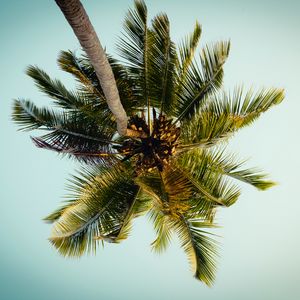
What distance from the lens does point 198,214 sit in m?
8.13

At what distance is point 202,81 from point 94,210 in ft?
12.1

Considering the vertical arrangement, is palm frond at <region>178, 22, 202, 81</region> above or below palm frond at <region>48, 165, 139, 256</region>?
above

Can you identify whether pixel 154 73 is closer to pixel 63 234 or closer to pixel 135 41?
Result: pixel 135 41

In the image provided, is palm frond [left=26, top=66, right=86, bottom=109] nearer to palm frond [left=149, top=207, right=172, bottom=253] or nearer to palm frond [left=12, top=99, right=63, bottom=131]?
palm frond [left=12, top=99, right=63, bottom=131]

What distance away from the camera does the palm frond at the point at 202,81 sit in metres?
8.21

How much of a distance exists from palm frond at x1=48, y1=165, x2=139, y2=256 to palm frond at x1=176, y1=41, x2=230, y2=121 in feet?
6.60

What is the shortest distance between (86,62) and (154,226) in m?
4.23

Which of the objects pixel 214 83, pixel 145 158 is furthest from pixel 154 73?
pixel 145 158

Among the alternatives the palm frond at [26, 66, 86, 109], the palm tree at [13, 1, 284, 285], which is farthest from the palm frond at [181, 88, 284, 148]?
the palm frond at [26, 66, 86, 109]

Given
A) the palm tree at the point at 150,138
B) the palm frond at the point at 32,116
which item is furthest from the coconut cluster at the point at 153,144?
the palm frond at the point at 32,116

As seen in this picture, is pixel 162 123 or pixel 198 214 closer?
pixel 198 214

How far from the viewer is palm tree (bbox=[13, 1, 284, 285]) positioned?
8180mm

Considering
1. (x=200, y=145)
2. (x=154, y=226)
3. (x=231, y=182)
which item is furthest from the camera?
(x=154, y=226)

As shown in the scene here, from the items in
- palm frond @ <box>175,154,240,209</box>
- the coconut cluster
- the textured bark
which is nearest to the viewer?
the textured bark
